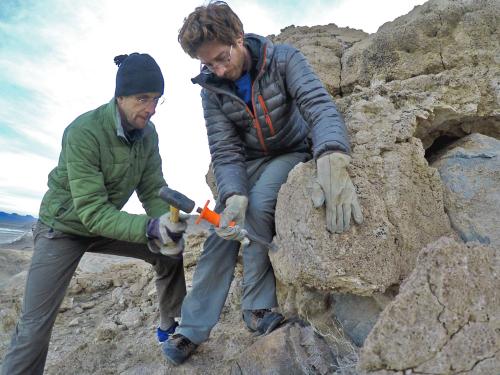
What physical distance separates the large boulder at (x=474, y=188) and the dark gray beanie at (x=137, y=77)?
2.22 metres

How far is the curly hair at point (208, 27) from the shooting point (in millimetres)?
2602


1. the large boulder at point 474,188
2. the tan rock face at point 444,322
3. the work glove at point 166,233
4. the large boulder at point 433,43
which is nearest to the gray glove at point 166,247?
the work glove at point 166,233

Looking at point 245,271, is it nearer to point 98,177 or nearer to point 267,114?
point 267,114

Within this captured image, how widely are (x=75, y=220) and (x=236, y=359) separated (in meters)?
1.56

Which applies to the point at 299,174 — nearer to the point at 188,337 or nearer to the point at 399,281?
the point at 399,281

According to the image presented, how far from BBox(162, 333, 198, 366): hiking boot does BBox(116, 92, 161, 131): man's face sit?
161 centimetres

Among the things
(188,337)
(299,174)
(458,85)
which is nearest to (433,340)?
(299,174)

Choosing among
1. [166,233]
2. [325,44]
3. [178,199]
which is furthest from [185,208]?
[325,44]

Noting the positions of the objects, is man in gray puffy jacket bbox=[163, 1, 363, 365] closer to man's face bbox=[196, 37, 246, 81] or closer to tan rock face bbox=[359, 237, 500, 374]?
man's face bbox=[196, 37, 246, 81]

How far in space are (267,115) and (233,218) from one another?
804 millimetres

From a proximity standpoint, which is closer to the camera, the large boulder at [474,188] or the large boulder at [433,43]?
the large boulder at [474,188]

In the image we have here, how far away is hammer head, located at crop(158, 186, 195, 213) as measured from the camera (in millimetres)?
2356

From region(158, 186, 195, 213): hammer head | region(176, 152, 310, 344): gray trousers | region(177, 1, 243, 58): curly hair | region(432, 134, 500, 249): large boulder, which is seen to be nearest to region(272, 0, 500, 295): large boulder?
region(432, 134, 500, 249): large boulder

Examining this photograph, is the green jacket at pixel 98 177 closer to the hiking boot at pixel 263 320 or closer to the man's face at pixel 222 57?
the man's face at pixel 222 57
